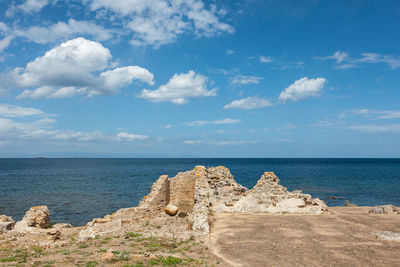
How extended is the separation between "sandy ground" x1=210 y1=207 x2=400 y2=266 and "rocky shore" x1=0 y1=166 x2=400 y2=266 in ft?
2.99

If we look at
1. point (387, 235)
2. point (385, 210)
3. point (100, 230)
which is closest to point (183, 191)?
point (100, 230)

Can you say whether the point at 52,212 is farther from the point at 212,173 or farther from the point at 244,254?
the point at 244,254

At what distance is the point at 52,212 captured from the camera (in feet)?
95.3

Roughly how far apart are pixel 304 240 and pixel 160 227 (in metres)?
6.49

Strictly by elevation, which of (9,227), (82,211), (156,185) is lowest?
(82,211)

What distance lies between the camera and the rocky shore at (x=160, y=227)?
30.4ft

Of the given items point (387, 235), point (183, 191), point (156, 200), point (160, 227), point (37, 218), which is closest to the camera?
point (387, 235)

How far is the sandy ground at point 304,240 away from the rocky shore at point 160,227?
91 centimetres

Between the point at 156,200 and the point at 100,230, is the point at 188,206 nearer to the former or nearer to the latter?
the point at 156,200

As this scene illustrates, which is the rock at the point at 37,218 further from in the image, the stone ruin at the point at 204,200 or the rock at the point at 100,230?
the rock at the point at 100,230

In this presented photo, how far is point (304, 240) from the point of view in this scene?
11461 millimetres

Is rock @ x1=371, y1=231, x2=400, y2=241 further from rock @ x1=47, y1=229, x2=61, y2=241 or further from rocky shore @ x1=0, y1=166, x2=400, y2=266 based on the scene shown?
rock @ x1=47, y1=229, x2=61, y2=241

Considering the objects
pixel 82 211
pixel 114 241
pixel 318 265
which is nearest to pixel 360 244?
pixel 318 265

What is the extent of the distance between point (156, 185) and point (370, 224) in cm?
1144
